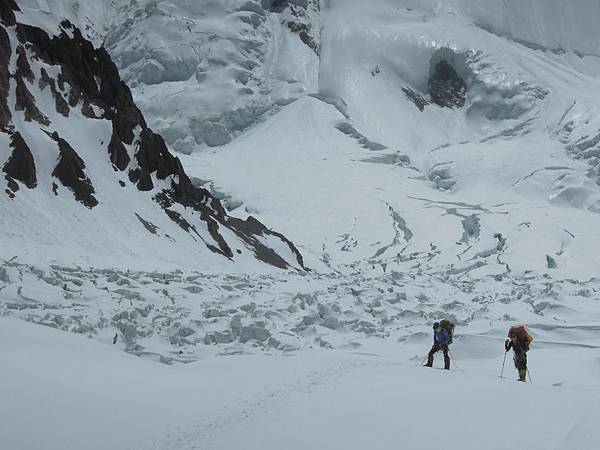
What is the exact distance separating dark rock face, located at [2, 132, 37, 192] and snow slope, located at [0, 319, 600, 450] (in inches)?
646

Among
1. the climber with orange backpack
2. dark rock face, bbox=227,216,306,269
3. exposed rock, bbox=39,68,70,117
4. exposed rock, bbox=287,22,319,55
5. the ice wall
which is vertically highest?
the ice wall

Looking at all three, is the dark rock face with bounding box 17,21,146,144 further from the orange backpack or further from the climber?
the orange backpack

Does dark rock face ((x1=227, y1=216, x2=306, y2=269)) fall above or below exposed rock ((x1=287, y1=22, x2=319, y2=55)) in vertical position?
below

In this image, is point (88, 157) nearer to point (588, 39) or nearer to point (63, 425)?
point (63, 425)

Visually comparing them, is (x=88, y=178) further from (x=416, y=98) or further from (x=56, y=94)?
(x=416, y=98)

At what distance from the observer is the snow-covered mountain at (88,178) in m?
22.5

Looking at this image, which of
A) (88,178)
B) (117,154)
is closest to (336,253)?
(117,154)

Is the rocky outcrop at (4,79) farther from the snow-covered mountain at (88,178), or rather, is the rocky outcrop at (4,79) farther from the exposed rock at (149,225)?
the exposed rock at (149,225)

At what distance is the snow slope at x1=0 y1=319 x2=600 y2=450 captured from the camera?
554 cm

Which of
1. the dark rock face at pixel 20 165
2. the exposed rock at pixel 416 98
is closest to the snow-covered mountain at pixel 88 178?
the dark rock face at pixel 20 165

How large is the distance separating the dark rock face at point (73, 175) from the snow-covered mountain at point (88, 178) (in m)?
0.05

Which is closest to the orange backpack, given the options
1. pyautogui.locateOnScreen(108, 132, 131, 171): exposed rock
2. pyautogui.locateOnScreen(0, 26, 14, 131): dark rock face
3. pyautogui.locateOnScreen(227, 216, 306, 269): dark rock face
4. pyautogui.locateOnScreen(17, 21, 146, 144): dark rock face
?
pyautogui.locateOnScreen(0, 26, 14, 131): dark rock face

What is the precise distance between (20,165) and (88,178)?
365 cm

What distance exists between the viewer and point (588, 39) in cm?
14375
